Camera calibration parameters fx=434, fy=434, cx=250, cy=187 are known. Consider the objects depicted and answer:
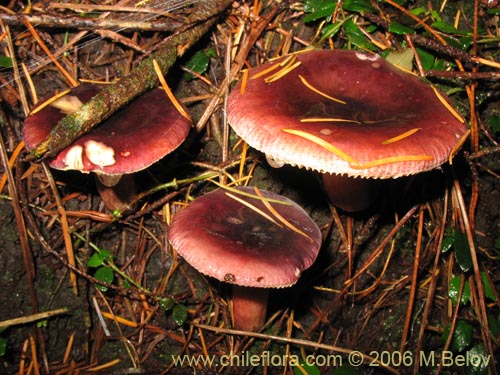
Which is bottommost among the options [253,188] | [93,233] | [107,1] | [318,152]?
[93,233]

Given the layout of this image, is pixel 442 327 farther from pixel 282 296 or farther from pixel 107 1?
pixel 107 1

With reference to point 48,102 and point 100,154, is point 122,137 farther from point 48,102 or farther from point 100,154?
point 48,102

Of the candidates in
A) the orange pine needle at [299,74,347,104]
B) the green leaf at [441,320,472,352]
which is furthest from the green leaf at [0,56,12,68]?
the green leaf at [441,320,472,352]

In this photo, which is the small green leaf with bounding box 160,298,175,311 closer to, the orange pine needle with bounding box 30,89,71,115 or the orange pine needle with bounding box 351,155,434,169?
the orange pine needle with bounding box 30,89,71,115

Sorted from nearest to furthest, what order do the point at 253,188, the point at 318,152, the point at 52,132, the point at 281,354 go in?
the point at 318,152, the point at 52,132, the point at 253,188, the point at 281,354

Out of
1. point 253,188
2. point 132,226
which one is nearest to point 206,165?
point 253,188

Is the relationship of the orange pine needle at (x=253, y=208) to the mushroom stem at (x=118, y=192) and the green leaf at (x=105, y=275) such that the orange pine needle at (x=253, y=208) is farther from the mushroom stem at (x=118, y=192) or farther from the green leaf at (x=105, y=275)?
the green leaf at (x=105, y=275)
